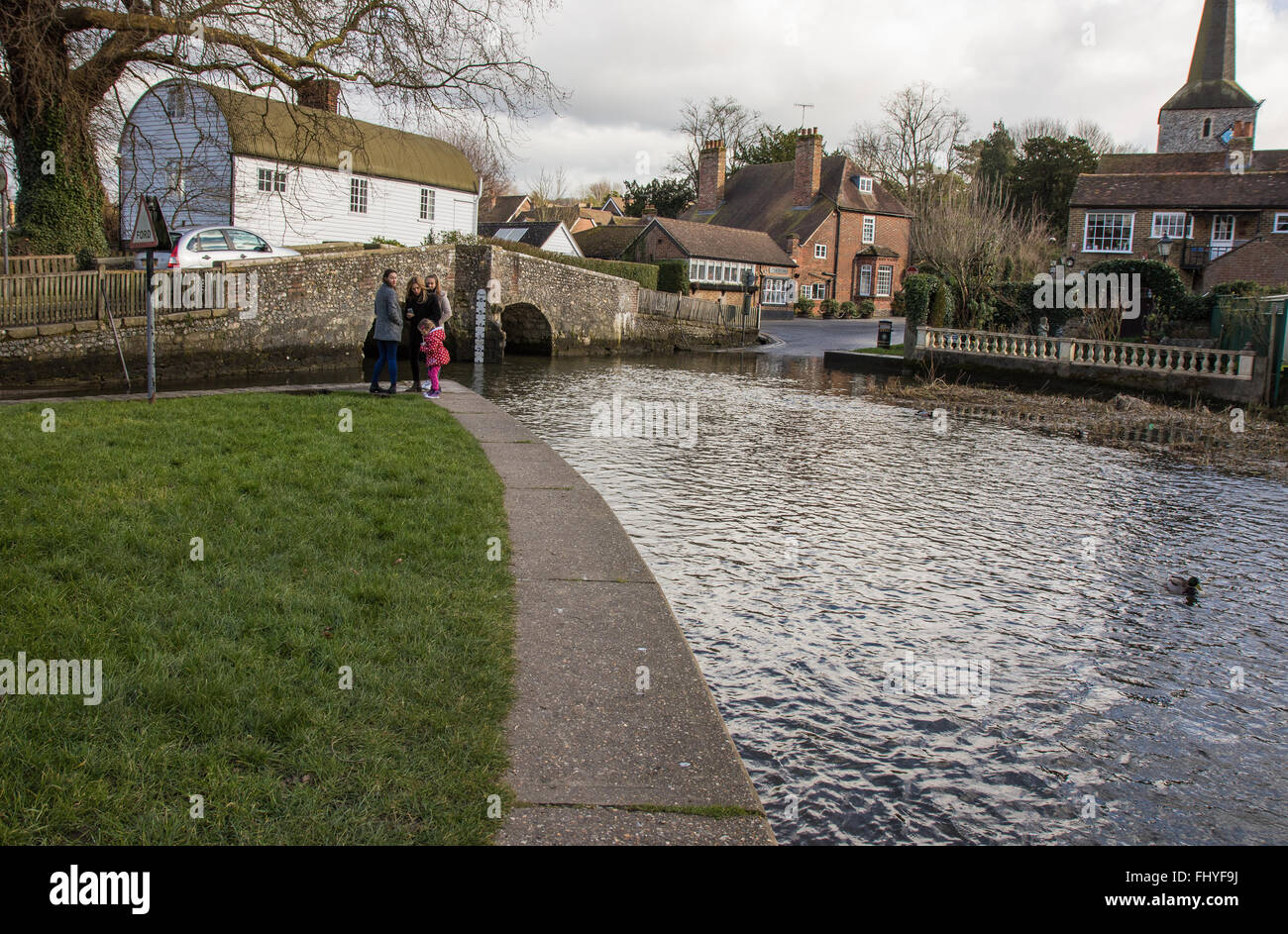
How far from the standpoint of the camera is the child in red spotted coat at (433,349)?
633 inches

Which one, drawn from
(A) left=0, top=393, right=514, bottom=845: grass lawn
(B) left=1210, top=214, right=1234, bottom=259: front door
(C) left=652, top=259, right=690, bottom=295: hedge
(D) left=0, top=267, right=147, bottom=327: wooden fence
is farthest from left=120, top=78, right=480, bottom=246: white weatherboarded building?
(B) left=1210, top=214, right=1234, bottom=259: front door

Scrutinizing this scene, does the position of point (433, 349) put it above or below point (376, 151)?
below

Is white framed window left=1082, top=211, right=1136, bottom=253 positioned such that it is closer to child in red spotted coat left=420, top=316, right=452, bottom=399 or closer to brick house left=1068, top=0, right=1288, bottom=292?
brick house left=1068, top=0, right=1288, bottom=292

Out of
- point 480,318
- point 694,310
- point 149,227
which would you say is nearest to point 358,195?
point 480,318

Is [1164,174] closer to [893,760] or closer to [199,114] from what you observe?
[199,114]

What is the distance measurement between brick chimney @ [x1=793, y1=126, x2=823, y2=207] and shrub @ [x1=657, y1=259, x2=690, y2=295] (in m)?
15.3

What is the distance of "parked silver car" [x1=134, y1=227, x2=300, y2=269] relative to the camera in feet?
70.3

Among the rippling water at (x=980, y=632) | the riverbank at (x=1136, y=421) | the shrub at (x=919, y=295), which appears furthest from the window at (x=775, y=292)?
the rippling water at (x=980, y=632)

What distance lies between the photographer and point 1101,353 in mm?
24719

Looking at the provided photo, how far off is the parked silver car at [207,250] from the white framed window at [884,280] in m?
47.3

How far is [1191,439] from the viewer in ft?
57.9

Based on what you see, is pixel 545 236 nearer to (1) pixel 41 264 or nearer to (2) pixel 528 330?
(2) pixel 528 330

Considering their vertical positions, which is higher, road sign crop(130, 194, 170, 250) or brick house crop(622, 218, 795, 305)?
brick house crop(622, 218, 795, 305)

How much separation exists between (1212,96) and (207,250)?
6368 centimetres
